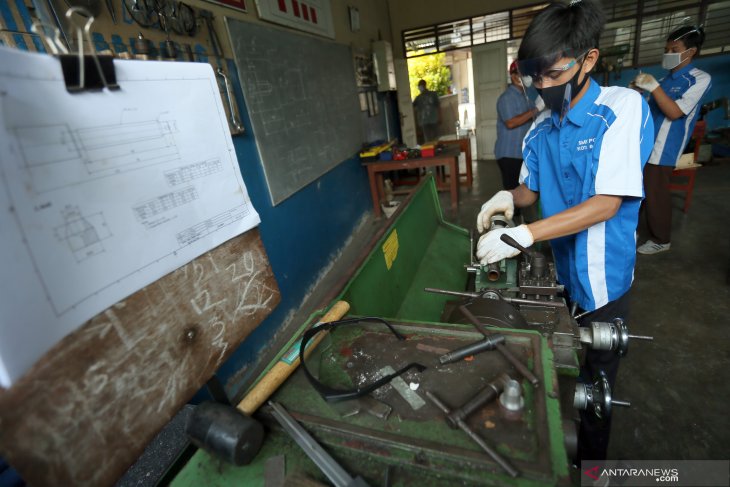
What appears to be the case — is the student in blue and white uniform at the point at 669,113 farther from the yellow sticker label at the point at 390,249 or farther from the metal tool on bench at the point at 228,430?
the metal tool on bench at the point at 228,430

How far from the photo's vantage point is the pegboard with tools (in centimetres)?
133

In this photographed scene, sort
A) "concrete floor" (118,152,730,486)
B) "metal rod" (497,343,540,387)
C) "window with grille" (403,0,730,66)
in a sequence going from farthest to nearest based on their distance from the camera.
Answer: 1. "window with grille" (403,0,730,66)
2. "concrete floor" (118,152,730,486)
3. "metal rod" (497,343,540,387)

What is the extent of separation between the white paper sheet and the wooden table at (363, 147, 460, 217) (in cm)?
374

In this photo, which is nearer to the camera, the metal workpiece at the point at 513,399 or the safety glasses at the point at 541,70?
the metal workpiece at the point at 513,399

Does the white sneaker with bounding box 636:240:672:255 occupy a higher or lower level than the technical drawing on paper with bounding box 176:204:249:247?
lower

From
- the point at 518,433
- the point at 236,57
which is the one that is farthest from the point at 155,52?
the point at 518,433

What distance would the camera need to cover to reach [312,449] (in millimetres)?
632

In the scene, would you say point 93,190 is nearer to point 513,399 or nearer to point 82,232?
point 82,232

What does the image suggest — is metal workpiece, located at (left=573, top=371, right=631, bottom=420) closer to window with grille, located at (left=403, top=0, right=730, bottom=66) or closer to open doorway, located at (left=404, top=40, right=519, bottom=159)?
window with grille, located at (left=403, top=0, right=730, bottom=66)

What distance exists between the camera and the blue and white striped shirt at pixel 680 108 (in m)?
2.58

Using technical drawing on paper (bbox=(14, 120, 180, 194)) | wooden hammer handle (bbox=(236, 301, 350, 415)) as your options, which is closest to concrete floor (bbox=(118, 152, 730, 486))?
wooden hammer handle (bbox=(236, 301, 350, 415))

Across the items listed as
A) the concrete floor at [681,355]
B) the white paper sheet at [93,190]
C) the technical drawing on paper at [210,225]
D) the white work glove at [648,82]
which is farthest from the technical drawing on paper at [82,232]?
the white work glove at [648,82]

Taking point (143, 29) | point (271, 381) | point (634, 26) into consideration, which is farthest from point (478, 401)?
point (634, 26)

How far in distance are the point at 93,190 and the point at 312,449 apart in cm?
55
